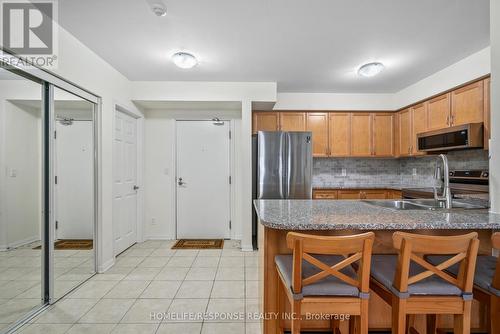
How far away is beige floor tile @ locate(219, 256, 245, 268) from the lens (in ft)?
9.71

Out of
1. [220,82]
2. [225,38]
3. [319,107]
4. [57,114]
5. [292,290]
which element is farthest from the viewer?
[319,107]

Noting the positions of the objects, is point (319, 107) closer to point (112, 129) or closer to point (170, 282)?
point (112, 129)

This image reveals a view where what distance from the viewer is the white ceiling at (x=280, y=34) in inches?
75.7

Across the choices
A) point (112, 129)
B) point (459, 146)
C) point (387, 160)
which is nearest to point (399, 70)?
point (459, 146)

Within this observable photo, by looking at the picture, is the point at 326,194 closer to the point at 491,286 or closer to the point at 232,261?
the point at 232,261

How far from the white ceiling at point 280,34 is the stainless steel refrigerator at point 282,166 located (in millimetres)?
871

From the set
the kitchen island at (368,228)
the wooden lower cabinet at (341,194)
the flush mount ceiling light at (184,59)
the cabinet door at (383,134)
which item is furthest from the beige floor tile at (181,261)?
the cabinet door at (383,134)

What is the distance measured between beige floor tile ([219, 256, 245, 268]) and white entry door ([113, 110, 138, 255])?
1.42m

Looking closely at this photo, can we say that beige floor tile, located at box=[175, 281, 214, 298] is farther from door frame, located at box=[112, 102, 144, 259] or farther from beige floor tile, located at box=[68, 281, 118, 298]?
door frame, located at box=[112, 102, 144, 259]

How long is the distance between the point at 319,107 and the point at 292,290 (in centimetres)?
344

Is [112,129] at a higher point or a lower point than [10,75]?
lower

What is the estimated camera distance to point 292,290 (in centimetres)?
116

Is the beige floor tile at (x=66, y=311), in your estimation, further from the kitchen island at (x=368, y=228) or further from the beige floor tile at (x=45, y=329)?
the kitchen island at (x=368, y=228)

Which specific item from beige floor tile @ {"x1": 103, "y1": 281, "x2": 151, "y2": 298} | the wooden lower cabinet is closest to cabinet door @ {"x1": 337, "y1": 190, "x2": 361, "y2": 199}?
the wooden lower cabinet
